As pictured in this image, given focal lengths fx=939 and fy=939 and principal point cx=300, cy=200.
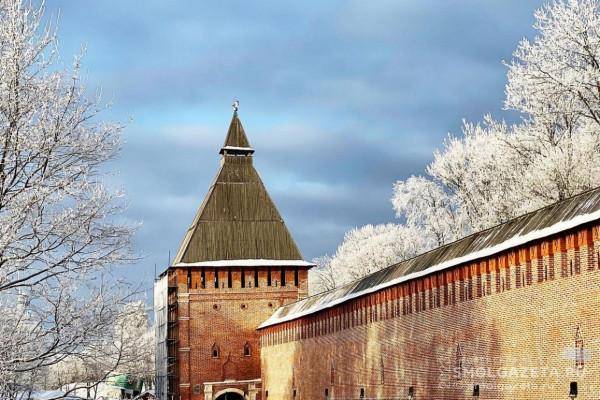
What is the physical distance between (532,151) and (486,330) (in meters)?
15.5

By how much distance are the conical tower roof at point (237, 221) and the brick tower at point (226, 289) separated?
38mm

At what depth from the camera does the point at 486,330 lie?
47.6 ft

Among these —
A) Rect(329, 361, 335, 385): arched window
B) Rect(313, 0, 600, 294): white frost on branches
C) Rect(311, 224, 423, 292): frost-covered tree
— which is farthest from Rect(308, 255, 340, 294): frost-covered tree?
Rect(329, 361, 335, 385): arched window

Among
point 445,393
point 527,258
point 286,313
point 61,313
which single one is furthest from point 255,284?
point 61,313

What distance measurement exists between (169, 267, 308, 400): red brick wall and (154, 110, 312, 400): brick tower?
36mm

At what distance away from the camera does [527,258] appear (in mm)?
13445

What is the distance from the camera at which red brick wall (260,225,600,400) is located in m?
12.0

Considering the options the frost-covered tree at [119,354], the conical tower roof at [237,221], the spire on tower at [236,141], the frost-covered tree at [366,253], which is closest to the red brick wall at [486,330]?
the frost-covered tree at [119,354]

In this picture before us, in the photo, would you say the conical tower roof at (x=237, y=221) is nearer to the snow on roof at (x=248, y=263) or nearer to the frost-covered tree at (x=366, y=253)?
the snow on roof at (x=248, y=263)

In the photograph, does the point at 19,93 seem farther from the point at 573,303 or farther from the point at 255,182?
the point at 255,182

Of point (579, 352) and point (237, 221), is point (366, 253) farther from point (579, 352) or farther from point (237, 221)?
point (579, 352)

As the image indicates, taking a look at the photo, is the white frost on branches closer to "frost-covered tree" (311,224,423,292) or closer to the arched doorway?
"frost-covered tree" (311,224,423,292)

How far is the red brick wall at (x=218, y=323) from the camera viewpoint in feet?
111

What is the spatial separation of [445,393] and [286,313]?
48.8 feet
